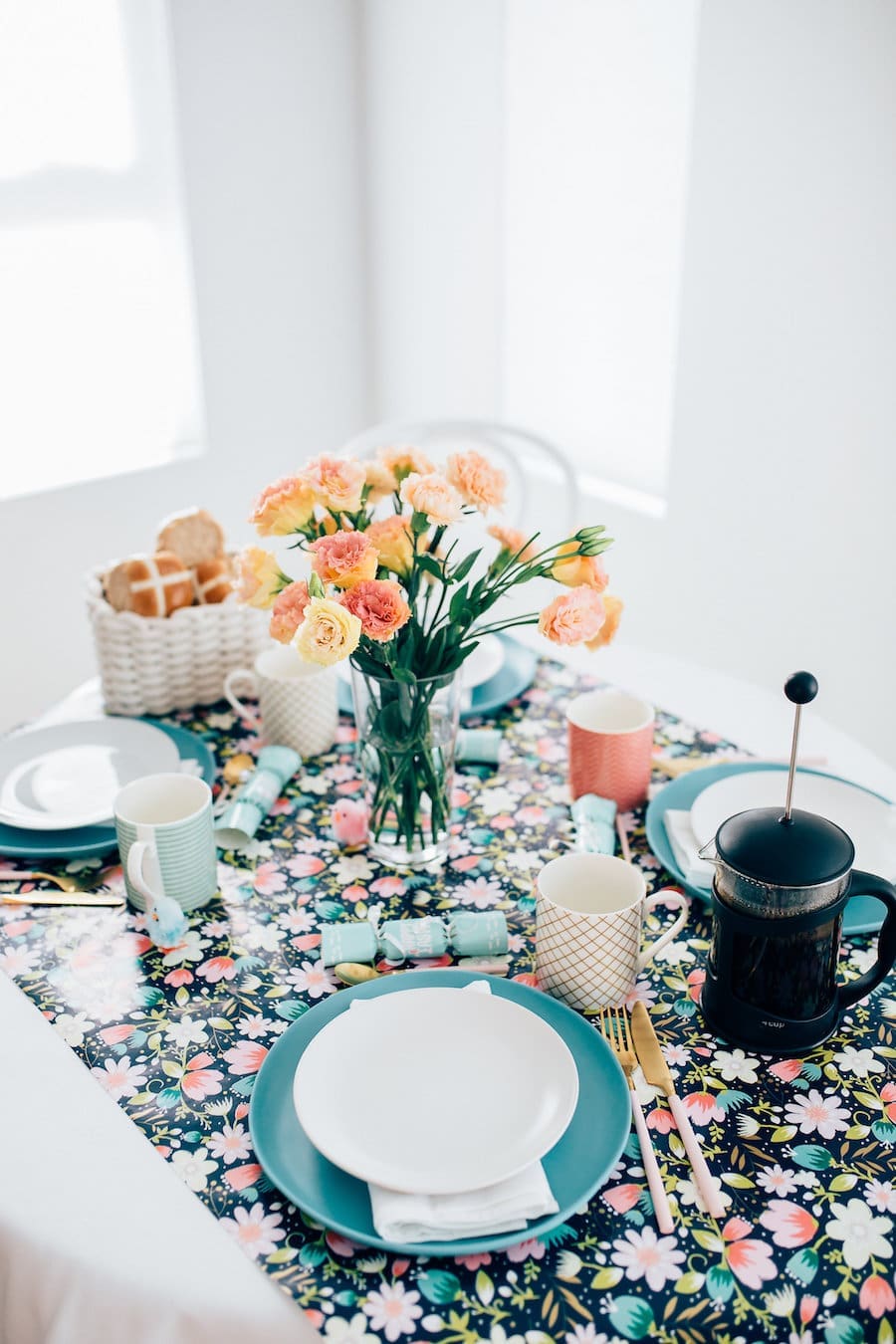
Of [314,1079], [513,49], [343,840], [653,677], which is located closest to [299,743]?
[343,840]

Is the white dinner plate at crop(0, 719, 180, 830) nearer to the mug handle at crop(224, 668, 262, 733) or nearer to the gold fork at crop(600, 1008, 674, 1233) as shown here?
the mug handle at crop(224, 668, 262, 733)

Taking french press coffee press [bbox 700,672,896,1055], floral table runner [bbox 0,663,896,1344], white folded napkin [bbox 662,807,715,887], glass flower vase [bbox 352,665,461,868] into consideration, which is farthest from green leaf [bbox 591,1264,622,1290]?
glass flower vase [bbox 352,665,461,868]

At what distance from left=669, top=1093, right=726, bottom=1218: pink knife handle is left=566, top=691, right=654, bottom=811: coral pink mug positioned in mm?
445

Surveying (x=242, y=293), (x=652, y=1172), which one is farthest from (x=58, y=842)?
(x=242, y=293)

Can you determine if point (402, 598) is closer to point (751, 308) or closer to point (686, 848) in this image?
point (686, 848)

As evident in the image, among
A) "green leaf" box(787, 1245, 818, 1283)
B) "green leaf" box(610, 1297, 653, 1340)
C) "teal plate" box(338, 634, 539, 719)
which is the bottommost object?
"green leaf" box(787, 1245, 818, 1283)

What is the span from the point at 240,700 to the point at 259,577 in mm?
505

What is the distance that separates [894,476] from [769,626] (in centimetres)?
49

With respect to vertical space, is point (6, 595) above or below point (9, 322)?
below

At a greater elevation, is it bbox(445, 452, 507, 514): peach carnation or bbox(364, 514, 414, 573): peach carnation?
bbox(445, 452, 507, 514): peach carnation

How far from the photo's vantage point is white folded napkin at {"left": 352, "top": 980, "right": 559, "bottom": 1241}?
0.82m

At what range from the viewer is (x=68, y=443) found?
2836mm

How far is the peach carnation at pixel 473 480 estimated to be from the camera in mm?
1127

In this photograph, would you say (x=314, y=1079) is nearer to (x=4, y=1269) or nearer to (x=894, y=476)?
(x=4, y=1269)
